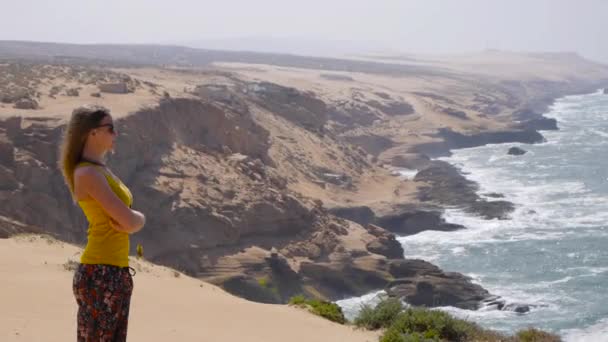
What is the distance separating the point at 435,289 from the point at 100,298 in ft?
65.7

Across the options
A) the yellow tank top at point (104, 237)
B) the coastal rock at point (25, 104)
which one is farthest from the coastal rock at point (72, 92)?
the yellow tank top at point (104, 237)

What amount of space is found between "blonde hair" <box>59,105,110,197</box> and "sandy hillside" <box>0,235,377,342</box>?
3.22m

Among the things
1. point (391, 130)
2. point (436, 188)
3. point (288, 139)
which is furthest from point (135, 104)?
point (391, 130)

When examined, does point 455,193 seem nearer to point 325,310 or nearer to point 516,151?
point 516,151

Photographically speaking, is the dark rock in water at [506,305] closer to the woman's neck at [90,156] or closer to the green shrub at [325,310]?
the green shrub at [325,310]

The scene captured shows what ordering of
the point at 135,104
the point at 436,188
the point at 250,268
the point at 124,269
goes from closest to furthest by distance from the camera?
the point at 124,269 → the point at 250,268 → the point at 135,104 → the point at 436,188

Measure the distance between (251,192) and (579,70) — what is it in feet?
532

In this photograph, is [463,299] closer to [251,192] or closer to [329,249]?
[329,249]

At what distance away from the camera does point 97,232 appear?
4.27 metres

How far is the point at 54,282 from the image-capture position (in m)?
9.32

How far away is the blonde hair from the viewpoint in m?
4.27

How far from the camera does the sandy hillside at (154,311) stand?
764cm

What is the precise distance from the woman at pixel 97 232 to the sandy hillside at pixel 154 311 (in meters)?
3.00

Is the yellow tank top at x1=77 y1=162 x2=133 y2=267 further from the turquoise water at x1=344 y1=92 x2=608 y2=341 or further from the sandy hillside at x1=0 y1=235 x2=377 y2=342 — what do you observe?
the turquoise water at x1=344 y1=92 x2=608 y2=341
